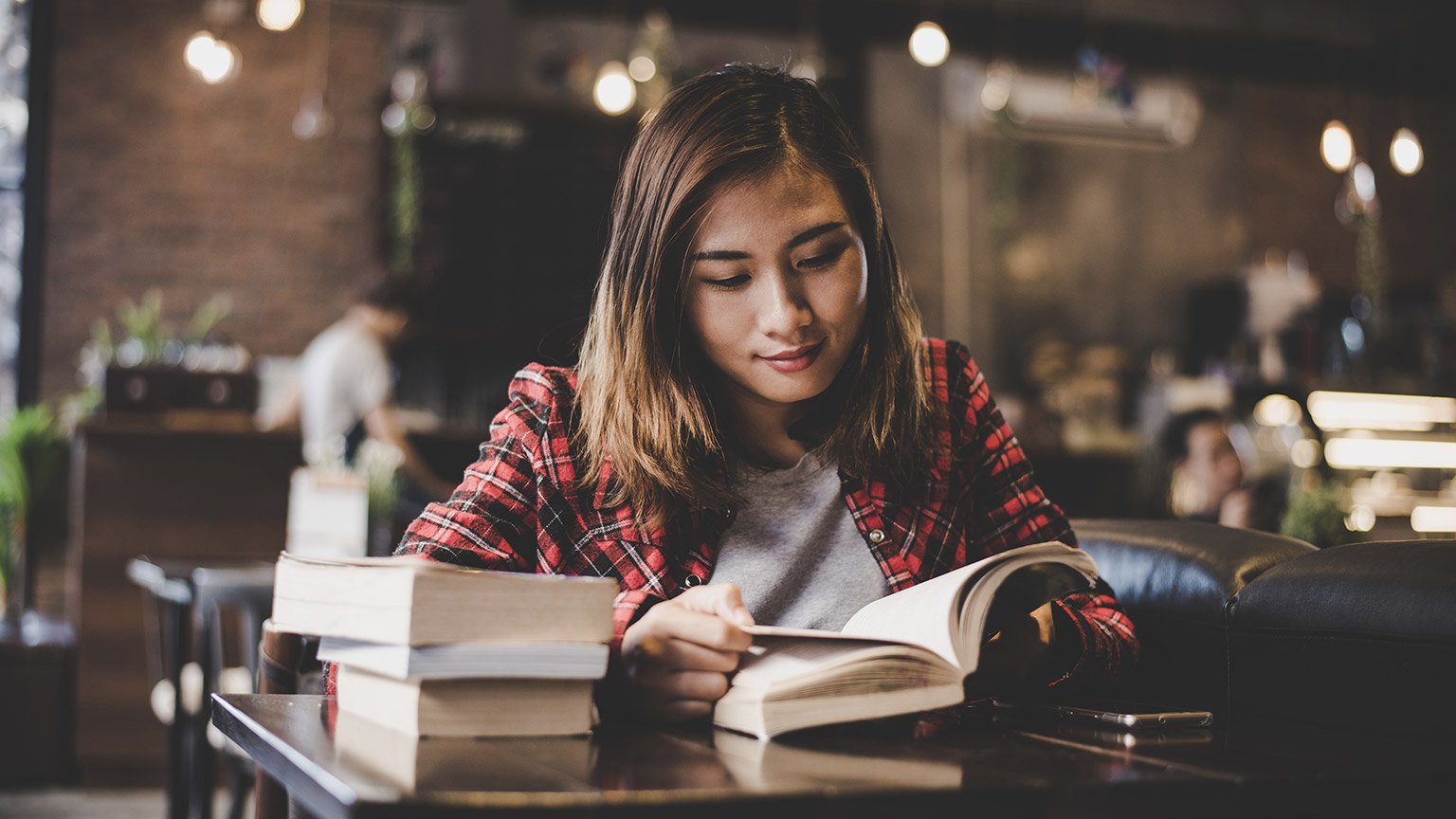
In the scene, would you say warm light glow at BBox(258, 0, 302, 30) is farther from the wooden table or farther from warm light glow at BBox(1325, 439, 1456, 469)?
warm light glow at BBox(1325, 439, 1456, 469)

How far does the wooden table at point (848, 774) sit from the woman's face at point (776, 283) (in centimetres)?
41

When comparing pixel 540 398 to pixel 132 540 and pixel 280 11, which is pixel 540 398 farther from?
pixel 280 11

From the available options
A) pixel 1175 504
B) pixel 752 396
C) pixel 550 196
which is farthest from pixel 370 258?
pixel 752 396

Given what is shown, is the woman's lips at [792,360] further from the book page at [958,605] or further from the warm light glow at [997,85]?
the warm light glow at [997,85]

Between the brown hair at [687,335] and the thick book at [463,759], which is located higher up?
the brown hair at [687,335]

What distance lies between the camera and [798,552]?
1238 mm

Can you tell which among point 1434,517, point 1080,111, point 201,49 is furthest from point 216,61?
point 1434,517

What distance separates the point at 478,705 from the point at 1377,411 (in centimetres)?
659

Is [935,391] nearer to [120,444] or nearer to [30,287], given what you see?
[120,444]

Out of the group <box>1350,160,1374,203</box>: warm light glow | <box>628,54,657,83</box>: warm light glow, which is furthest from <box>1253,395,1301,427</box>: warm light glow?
<box>628,54,657,83</box>: warm light glow

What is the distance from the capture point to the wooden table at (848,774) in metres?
0.59

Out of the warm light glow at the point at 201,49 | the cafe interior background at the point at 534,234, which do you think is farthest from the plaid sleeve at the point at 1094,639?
the warm light glow at the point at 201,49

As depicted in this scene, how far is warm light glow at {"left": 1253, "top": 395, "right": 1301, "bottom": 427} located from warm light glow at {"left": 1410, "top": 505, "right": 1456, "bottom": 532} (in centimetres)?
87

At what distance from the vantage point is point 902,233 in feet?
23.1
